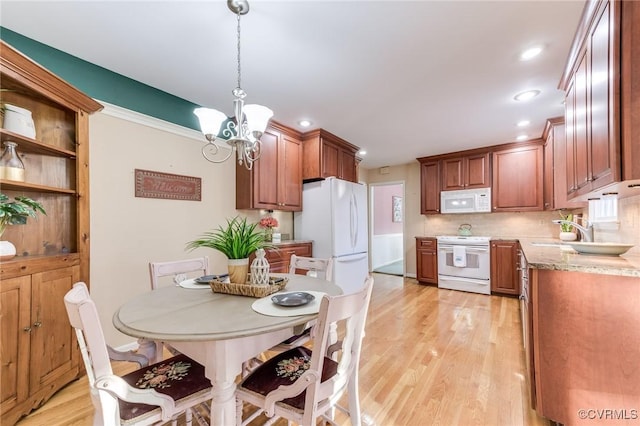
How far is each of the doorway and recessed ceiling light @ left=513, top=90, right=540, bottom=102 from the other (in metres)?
3.27

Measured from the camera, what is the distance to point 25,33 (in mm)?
1864

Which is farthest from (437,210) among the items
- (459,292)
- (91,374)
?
(91,374)

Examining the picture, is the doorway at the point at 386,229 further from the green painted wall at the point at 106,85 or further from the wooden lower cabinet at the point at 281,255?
the green painted wall at the point at 106,85

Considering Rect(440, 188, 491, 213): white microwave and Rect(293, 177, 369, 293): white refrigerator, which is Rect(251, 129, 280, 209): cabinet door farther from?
Rect(440, 188, 491, 213): white microwave

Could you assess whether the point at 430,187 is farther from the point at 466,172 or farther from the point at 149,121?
the point at 149,121

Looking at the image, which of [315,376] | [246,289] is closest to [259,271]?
[246,289]

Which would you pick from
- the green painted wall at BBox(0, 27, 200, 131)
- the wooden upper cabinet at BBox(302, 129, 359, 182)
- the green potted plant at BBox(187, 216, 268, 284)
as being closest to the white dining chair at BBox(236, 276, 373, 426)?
the green potted plant at BBox(187, 216, 268, 284)

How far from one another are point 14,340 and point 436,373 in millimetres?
2770

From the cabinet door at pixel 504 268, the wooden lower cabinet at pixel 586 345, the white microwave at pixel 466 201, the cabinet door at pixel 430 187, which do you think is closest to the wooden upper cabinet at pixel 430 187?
the cabinet door at pixel 430 187

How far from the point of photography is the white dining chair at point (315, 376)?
0.97 metres

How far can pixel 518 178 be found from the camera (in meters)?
4.26

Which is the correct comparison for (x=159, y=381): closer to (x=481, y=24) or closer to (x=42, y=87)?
(x=42, y=87)

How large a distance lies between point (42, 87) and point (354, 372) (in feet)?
8.36

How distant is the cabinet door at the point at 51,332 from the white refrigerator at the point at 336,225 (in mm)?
2478
